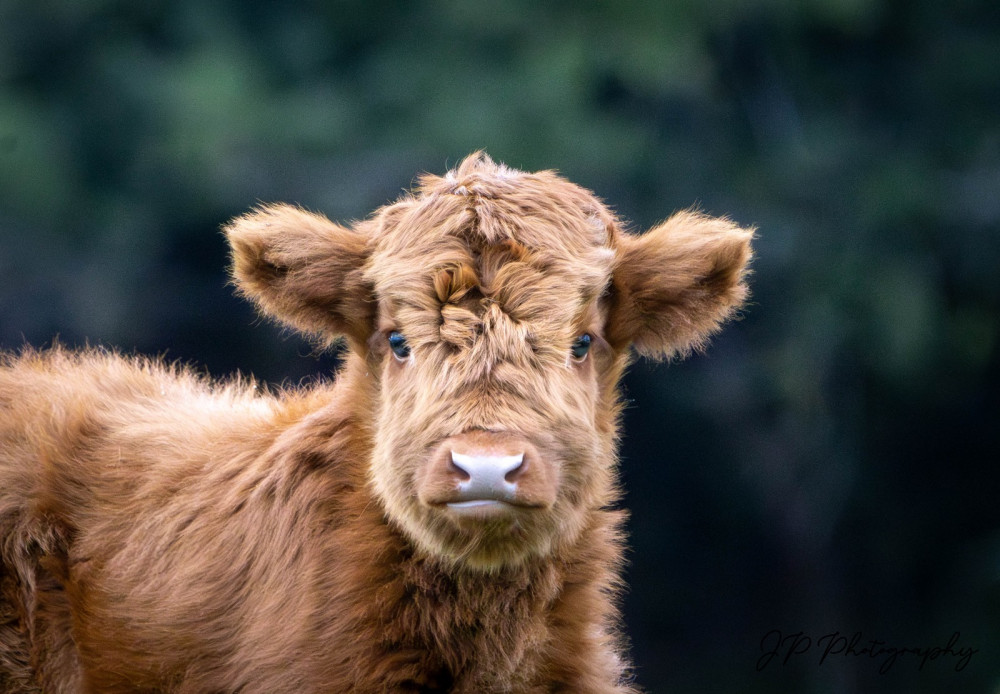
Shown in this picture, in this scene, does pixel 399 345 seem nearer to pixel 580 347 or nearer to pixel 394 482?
pixel 394 482

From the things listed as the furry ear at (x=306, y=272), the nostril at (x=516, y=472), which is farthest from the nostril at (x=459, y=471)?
the furry ear at (x=306, y=272)

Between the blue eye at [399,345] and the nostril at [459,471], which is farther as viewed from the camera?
the blue eye at [399,345]

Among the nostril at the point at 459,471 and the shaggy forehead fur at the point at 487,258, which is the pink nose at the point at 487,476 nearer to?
the nostril at the point at 459,471

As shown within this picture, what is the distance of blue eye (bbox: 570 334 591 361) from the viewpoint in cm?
403

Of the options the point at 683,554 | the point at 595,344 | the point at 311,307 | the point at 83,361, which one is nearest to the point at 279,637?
the point at 311,307

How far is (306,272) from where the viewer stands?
4277mm

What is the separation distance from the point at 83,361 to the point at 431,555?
8.55ft
